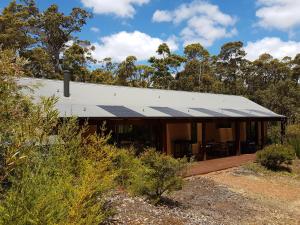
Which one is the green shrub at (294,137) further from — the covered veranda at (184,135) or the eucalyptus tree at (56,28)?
the eucalyptus tree at (56,28)

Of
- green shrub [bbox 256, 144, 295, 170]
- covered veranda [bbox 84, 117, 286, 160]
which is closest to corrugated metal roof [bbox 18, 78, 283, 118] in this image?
A: covered veranda [bbox 84, 117, 286, 160]

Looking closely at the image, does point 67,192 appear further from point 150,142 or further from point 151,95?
point 151,95

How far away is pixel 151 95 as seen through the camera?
1950cm

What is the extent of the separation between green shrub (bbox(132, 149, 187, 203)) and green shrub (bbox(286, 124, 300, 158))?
13.2m

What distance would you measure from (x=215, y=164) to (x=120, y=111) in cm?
524

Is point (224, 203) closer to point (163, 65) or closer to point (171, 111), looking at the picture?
point (171, 111)

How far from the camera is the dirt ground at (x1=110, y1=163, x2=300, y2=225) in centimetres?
775

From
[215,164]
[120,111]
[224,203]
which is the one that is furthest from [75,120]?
[215,164]

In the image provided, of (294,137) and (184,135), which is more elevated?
(184,135)

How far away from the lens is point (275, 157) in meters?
16.4

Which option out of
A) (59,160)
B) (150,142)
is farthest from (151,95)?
(59,160)

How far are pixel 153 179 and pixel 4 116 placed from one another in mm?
5601

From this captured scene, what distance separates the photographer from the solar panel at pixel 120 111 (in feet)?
44.6

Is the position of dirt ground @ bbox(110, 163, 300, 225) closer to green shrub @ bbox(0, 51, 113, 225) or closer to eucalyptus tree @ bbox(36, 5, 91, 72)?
green shrub @ bbox(0, 51, 113, 225)
